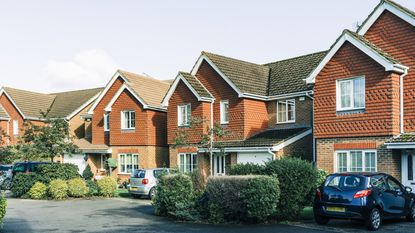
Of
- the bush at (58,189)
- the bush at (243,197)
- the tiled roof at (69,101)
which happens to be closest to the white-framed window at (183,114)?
the bush at (58,189)

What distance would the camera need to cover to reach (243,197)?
15.2m

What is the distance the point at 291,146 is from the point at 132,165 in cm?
1302

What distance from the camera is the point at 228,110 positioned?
28953 millimetres

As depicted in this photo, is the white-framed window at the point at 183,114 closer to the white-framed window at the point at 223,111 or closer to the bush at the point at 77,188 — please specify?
the white-framed window at the point at 223,111

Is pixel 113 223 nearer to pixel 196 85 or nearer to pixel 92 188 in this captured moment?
pixel 92 188

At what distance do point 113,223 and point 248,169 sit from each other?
473 cm

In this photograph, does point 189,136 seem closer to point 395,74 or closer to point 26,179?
point 26,179

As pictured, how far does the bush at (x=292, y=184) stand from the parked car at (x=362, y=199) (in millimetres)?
890

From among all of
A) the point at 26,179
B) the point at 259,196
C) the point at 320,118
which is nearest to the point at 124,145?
the point at 26,179

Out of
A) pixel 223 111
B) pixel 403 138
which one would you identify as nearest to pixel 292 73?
pixel 223 111

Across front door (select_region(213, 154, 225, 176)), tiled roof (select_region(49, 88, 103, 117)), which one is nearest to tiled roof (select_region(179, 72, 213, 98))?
front door (select_region(213, 154, 225, 176))

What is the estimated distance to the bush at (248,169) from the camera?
16484 millimetres

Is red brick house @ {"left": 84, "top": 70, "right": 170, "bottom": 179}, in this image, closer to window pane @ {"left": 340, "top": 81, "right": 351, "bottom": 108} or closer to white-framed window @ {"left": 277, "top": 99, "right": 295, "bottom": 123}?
white-framed window @ {"left": 277, "top": 99, "right": 295, "bottom": 123}

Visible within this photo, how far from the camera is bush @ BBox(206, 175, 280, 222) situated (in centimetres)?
1489
